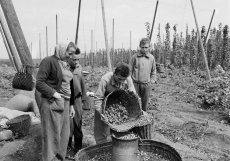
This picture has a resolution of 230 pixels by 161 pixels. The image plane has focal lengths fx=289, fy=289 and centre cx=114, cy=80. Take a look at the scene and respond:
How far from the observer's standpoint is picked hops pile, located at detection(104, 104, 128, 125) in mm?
3849

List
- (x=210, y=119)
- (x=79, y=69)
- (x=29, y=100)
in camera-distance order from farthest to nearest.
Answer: (x=210, y=119) < (x=29, y=100) < (x=79, y=69)

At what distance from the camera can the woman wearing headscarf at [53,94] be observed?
363 centimetres

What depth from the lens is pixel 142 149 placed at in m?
4.19

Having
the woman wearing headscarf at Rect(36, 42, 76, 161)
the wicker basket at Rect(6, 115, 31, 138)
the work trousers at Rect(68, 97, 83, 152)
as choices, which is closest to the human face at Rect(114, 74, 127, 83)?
the woman wearing headscarf at Rect(36, 42, 76, 161)

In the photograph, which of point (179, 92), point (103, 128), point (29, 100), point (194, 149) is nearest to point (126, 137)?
point (103, 128)

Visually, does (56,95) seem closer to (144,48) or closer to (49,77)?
(49,77)

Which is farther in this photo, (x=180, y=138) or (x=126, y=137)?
(x=180, y=138)

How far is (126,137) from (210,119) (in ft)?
14.6

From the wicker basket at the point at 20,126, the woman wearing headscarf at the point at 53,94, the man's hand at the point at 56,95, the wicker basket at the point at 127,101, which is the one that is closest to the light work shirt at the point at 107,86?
the wicker basket at the point at 127,101

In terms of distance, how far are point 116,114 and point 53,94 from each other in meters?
0.91

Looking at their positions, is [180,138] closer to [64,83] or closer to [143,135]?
[143,135]

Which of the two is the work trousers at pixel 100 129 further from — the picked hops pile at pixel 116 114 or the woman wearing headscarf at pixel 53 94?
the woman wearing headscarf at pixel 53 94

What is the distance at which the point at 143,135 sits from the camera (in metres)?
4.42

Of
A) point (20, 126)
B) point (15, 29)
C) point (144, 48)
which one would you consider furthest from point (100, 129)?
point (15, 29)
